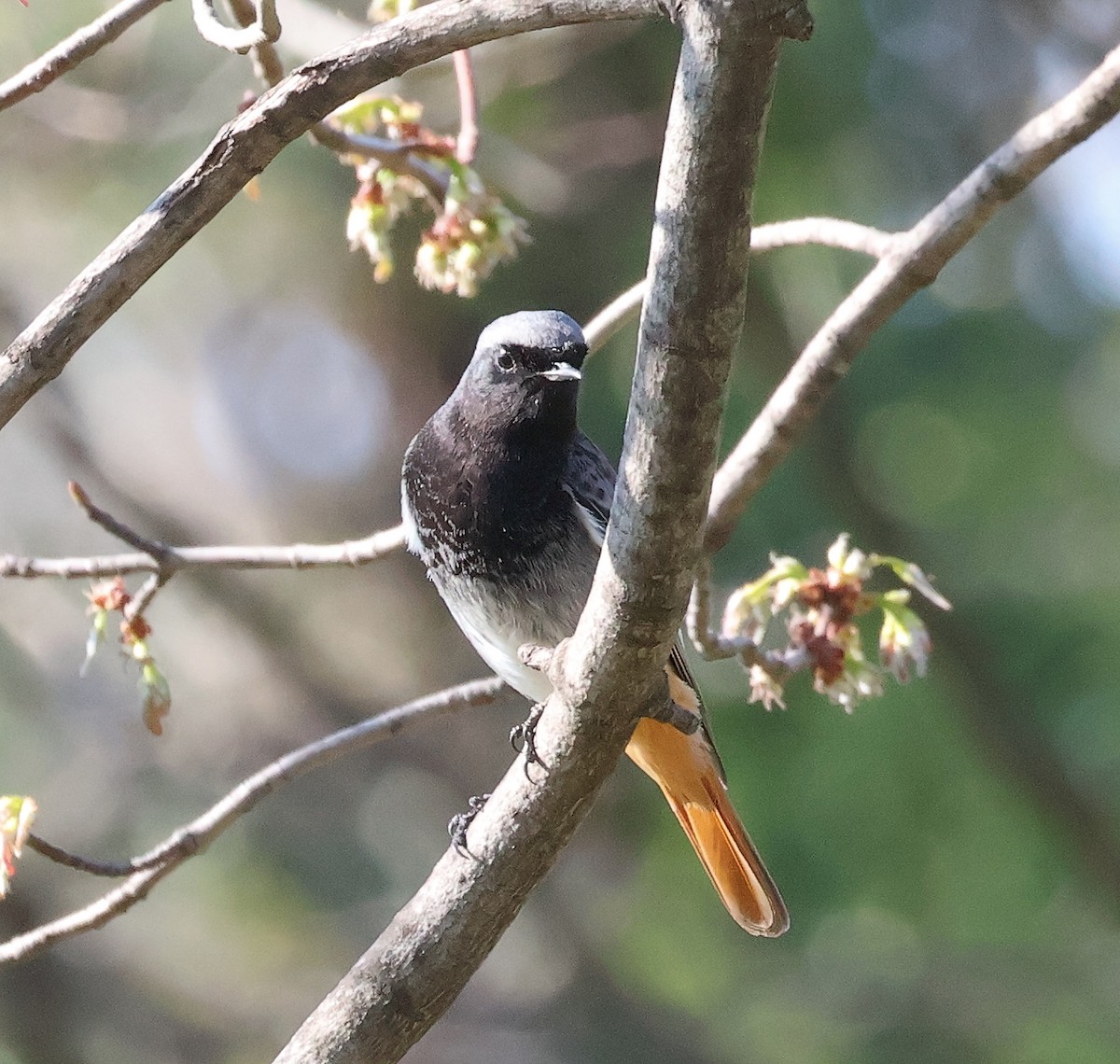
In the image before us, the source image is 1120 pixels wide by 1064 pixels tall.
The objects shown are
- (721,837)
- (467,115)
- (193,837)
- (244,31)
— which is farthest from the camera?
(721,837)

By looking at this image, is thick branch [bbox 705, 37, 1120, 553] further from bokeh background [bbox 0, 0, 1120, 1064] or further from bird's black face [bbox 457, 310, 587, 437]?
bokeh background [bbox 0, 0, 1120, 1064]

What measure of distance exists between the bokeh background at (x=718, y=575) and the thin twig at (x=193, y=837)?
7.05 feet

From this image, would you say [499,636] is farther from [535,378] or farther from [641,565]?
[641,565]

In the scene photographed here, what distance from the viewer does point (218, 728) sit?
6367mm

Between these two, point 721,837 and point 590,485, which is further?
point 721,837

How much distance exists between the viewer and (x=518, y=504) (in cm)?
298

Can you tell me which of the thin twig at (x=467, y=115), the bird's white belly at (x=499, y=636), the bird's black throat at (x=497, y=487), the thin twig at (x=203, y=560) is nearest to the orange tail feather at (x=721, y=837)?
the bird's white belly at (x=499, y=636)

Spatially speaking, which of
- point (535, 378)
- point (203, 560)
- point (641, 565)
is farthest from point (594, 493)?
point (641, 565)

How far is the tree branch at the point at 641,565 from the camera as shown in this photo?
5.08 feet

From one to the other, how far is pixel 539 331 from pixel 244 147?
4.01 feet

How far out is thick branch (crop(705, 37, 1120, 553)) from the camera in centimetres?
265

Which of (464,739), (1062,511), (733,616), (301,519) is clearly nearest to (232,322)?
(301,519)

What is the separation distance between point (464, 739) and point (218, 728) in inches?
49.7

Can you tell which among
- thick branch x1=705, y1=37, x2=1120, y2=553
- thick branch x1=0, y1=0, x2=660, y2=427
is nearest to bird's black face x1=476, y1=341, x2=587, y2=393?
thick branch x1=705, y1=37, x2=1120, y2=553
